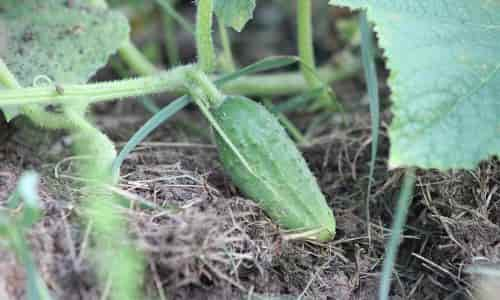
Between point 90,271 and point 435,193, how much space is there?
0.95m

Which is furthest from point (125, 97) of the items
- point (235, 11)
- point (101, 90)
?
point (235, 11)

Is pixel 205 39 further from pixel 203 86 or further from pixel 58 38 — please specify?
pixel 58 38

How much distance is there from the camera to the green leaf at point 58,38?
187 cm

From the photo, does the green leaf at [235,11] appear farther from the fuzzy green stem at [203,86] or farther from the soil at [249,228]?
the soil at [249,228]

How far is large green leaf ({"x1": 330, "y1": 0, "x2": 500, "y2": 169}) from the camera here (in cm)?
138

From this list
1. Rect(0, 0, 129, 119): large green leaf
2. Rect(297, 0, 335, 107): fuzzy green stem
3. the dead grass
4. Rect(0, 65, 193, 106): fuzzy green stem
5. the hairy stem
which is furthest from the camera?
the hairy stem

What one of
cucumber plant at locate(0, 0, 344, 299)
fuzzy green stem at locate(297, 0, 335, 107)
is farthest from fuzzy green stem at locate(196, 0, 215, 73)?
fuzzy green stem at locate(297, 0, 335, 107)

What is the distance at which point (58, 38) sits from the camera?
196cm

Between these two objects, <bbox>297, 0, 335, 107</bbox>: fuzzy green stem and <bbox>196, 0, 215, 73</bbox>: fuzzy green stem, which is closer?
<bbox>196, 0, 215, 73</bbox>: fuzzy green stem

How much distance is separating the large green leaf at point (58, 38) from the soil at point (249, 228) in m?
0.19

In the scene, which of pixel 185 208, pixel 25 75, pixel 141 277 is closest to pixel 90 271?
pixel 141 277

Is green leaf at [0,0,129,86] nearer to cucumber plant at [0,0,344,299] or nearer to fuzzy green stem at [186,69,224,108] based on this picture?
cucumber plant at [0,0,344,299]

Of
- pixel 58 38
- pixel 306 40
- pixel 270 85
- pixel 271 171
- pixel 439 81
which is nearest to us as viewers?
pixel 439 81

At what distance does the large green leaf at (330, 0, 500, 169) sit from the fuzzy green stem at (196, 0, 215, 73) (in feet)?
1.16
